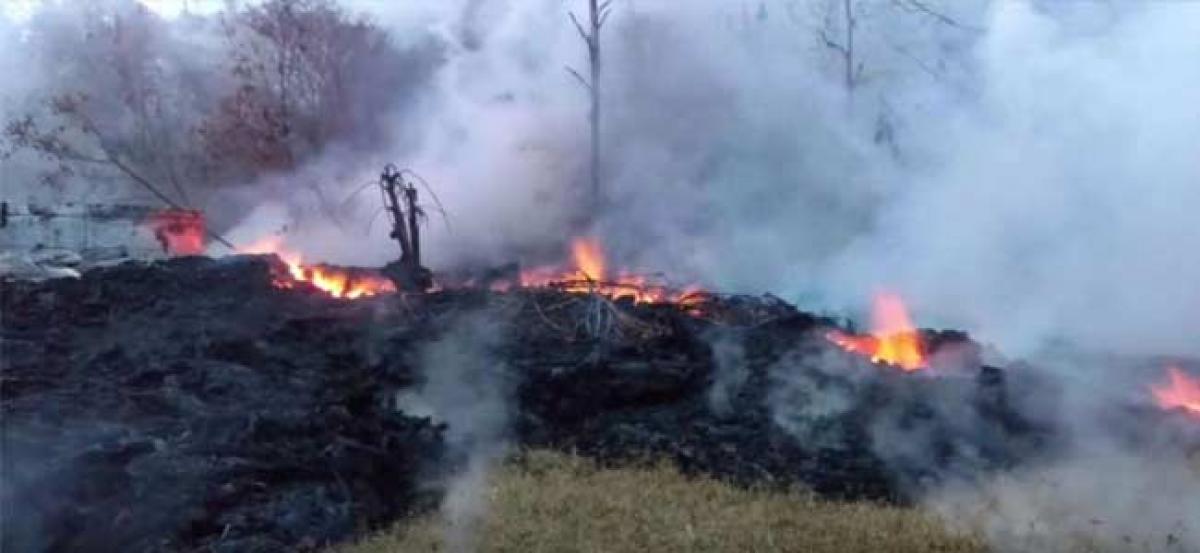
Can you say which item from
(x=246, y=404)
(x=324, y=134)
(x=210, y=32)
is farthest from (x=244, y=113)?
(x=246, y=404)

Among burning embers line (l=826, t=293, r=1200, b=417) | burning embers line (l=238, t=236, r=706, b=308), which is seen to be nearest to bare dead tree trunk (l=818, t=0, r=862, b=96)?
burning embers line (l=238, t=236, r=706, b=308)

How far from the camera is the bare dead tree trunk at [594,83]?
2078 cm

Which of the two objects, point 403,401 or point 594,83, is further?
point 594,83

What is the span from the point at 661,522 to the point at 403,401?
3.62 meters

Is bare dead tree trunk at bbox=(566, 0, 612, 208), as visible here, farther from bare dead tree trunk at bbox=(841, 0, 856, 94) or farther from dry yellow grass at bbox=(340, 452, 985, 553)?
dry yellow grass at bbox=(340, 452, 985, 553)

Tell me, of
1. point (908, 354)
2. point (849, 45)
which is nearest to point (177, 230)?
point (908, 354)

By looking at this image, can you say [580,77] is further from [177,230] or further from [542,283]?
[177,230]

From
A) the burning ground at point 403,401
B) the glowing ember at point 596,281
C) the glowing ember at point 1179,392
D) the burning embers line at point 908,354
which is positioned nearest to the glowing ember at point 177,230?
the glowing ember at point 596,281

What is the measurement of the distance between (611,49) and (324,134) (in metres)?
4.88

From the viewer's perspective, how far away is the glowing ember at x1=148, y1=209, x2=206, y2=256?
1817 cm

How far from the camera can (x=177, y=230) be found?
18281 mm

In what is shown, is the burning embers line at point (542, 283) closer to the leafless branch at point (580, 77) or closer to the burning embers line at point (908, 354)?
the burning embers line at point (908, 354)

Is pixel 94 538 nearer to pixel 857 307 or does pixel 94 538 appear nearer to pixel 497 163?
pixel 857 307

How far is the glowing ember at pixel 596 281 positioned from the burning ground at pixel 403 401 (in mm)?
177
